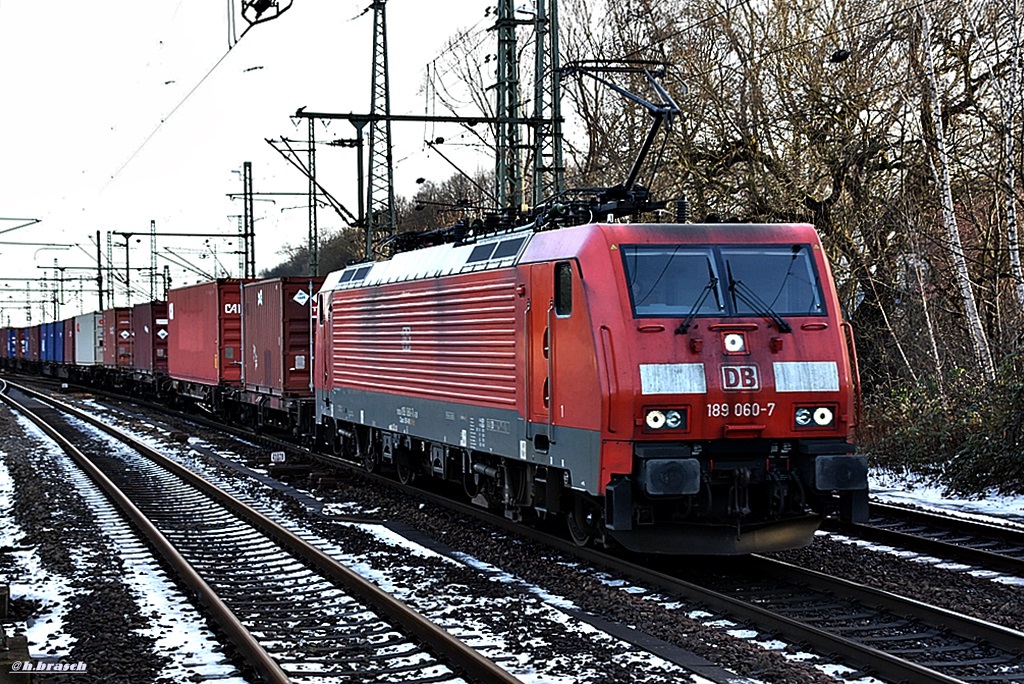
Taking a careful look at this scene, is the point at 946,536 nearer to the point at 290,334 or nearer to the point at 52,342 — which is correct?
the point at 290,334

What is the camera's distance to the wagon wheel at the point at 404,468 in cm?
1577

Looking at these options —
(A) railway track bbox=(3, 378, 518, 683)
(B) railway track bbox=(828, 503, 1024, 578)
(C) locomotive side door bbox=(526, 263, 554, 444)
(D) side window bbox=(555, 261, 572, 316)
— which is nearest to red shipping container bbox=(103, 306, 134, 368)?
(A) railway track bbox=(3, 378, 518, 683)

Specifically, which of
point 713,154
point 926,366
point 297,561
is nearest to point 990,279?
point 926,366

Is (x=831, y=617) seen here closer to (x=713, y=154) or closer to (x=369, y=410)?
(x=369, y=410)

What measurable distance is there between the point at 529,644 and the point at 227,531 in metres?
6.24

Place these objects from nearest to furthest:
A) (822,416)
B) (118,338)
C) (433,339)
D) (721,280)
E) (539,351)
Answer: (822,416), (721,280), (539,351), (433,339), (118,338)

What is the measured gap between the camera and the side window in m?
10.1

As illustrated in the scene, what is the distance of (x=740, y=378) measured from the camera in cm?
960

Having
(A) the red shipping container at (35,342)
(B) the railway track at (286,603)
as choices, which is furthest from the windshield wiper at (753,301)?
(A) the red shipping container at (35,342)

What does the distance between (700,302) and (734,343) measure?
1.40ft

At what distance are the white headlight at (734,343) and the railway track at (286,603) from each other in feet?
10.6

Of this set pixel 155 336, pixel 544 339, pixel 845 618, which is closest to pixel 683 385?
pixel 544 339

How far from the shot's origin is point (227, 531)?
43.3 feet

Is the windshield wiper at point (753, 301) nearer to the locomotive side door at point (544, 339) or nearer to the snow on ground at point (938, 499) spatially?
the locomotive side door at point (544, 339)
